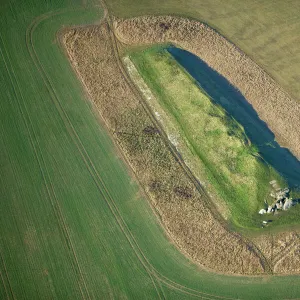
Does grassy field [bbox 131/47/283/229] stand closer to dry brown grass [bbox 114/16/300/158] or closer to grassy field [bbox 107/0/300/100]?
dry brown grass [bbox 114/16/300/158]

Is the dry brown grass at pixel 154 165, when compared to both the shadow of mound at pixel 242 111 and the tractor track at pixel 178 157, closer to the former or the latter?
the tractor track at pixel 178 157

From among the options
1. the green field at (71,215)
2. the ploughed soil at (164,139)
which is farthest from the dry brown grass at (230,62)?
the green field at (71,215)

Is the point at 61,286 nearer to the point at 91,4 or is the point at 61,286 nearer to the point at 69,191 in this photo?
the point at 69,191

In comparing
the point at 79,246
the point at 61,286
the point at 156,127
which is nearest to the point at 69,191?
the point at 79,246

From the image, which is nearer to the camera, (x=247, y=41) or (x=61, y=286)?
(x=61, y=286)

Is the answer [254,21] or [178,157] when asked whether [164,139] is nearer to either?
[178,157]

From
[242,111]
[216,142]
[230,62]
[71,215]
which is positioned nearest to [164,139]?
[216,142]
